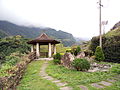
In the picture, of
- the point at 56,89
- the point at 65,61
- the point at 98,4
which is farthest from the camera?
the point at 98,4

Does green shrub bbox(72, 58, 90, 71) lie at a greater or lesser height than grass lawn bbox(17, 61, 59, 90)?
greater

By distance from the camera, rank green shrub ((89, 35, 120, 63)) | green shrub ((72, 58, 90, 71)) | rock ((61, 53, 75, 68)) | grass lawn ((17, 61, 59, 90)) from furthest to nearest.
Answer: green shrub ((89, 35, 120, 63)) < rock ((61, 53, 75, 68)) < green shrub ((72, 58, 90, 71)) < grass lawn ((17, 61, 59, 90))

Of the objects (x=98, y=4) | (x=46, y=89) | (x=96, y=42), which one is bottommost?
(x=46, y=89)

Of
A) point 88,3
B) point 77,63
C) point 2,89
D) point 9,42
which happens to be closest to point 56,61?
point 77,63

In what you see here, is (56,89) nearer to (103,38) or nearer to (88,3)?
(103,38)

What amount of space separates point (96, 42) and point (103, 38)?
110 centimetres

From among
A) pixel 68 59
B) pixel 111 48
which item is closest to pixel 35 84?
pixel 68 59

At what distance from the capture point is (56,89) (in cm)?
452

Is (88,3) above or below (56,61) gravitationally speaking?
above

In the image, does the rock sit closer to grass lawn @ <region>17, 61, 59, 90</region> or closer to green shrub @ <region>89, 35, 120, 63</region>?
grass lawn @ <region>17, 61, 59, 90</region>

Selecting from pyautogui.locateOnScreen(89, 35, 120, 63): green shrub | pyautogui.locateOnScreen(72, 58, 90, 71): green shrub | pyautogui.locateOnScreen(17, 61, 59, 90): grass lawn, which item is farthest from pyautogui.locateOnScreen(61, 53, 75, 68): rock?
pyautogui.locateOnScreen(89, 35, 120, 63): green shrub

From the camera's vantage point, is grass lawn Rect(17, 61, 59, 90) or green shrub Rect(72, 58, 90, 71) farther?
green shrub Rect(72, 58, 90, 71)

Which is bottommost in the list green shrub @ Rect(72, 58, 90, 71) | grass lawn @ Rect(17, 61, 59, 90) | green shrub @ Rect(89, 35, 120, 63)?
grass lawn @ Rect(17, 61, 59, 90)

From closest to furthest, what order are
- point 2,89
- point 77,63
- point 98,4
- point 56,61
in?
point 2,89 < point 77,63 < point 56,61 < point 98,4
